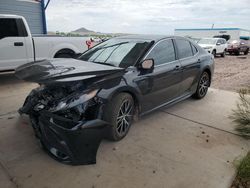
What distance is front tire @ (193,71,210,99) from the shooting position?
5.47 metres

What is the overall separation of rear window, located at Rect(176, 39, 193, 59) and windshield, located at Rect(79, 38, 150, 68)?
37.6 inches

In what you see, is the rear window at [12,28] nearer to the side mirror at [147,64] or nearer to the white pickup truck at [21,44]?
the white pickup truck at [21,44]

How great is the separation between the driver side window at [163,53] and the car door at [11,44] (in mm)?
4574

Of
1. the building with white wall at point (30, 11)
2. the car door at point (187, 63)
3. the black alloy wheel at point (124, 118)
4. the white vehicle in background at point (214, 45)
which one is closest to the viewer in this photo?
the black alloy wheel at point (124, 118)

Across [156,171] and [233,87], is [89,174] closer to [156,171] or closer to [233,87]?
[156,171]

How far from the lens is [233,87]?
24.2 feet

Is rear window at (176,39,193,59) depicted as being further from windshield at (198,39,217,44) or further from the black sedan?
windshield at (198,39,217,44)

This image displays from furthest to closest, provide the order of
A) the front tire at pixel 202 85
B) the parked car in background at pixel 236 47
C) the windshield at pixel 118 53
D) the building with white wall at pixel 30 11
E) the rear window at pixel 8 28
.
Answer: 1. the parked car in background at pixel 236 47
2. the building with white wall at pixel 30 11
3. the rear window at pixel 8 28
4. the front tire at pixel 202 85
5. the windshield at pixel 118 53

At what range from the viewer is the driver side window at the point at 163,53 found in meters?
3.96

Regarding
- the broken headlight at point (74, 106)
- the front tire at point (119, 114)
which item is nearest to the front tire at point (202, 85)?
the front tire at point (119, 114)

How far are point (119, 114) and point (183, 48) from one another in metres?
2.32

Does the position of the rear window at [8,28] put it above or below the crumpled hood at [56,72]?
above

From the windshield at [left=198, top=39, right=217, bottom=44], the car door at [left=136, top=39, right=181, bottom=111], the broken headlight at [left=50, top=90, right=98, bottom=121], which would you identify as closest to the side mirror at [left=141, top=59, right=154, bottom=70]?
the car door at [left=136, top=39, right=181, bottom=111]

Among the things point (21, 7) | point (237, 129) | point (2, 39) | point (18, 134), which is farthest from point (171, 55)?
point (21, 7)
